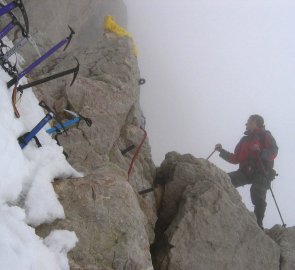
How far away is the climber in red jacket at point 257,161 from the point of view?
1125cm

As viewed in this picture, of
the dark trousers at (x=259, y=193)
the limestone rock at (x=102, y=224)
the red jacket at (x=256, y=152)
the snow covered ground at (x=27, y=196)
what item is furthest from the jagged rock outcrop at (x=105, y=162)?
the dark trousers at (x=259, y=193)

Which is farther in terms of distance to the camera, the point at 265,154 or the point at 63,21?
the point at 63,21

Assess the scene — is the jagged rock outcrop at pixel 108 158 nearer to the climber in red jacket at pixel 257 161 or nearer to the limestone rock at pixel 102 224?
the limestone rock at pixel 102 224

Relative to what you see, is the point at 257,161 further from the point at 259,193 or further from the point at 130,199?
the point at 130,199

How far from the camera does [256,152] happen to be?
1141 cm

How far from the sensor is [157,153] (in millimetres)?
83938

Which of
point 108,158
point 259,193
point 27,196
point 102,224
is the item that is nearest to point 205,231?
point 108,158

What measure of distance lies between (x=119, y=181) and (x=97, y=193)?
1.94 feet

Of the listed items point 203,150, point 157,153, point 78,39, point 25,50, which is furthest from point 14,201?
point 203,150

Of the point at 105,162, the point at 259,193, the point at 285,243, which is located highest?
the point at 259,193

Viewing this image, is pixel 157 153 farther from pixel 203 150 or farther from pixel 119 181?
pixel 119 181

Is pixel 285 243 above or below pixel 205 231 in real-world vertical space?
above

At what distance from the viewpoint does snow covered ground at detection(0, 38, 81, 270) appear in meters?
4.08

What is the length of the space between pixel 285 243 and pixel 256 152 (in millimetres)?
2836
